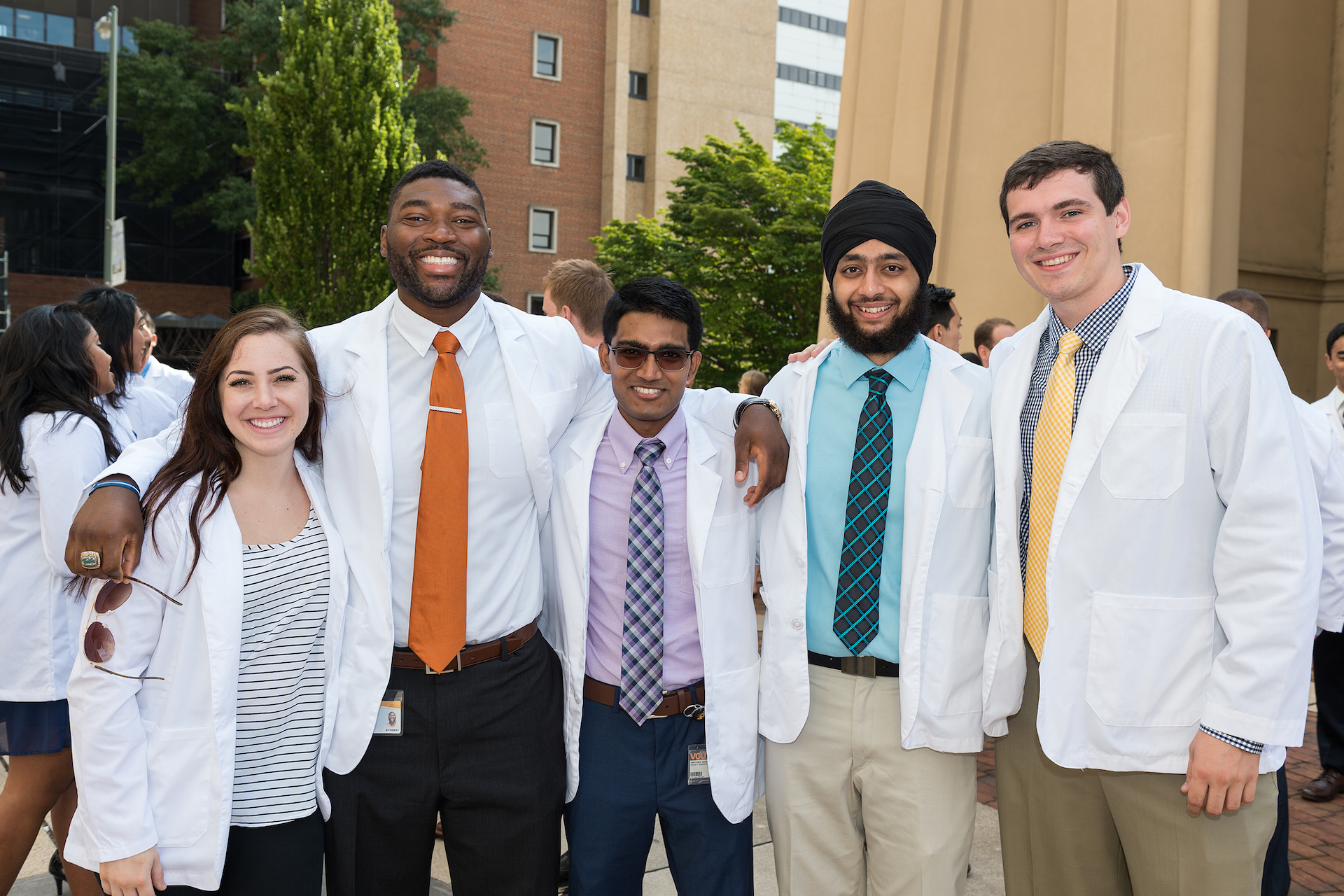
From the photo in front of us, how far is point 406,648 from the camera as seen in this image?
2863 millimetres

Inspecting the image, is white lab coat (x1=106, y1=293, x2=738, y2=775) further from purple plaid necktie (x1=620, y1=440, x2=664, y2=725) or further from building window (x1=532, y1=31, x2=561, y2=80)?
building window (x1=532, y1=31, x2=561, y2=80)

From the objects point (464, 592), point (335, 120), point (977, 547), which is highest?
point (335, 120)

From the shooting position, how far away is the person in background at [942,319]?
4.79 metres

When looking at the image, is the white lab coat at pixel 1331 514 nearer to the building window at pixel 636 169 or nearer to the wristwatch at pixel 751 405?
the wristwatch at pixel 751 405

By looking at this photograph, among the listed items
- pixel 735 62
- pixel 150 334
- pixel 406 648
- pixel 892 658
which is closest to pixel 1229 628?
pixel 892 658

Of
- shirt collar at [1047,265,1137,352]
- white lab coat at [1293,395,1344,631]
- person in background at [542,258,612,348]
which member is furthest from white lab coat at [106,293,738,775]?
white lab coat at [1293,395,1344,631]

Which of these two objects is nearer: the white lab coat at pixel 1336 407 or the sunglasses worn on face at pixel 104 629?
the sunglasses worn on face at pixel 104 629

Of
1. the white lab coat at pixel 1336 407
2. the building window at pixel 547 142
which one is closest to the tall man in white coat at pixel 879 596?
the white lab coat at pixel 1336 407

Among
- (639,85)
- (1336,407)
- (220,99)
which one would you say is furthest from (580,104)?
(1336,407)

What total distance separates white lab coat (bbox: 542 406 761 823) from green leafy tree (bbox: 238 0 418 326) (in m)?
22.6

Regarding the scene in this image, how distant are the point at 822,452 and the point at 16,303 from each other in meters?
39.6

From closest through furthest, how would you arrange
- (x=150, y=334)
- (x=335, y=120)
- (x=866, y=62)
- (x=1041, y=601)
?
(x=1041, y=601), (x=150, y=334), (x=866, y=62), (x=335, y=120)

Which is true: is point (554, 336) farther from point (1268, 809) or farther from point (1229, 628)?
point (1268, 809)

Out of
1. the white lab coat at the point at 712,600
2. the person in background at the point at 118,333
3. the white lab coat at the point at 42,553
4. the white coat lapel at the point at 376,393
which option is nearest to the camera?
the white coat lapel at the point at 376,393
